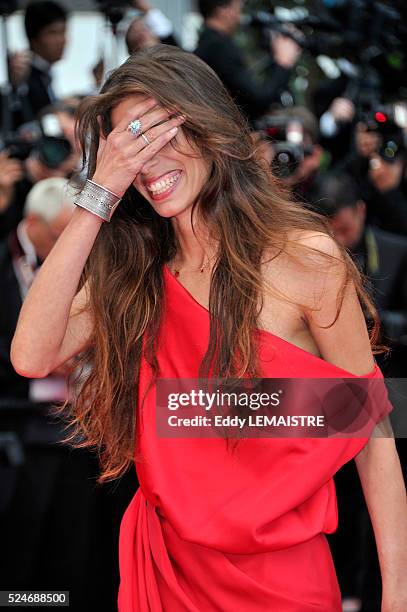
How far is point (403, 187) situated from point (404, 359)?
4.91ft

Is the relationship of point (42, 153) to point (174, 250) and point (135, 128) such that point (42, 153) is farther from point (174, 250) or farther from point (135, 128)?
point (135, 128)

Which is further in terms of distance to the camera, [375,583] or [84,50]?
[84,50]

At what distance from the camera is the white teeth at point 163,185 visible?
88.4 inches

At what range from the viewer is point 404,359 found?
14.3 ft

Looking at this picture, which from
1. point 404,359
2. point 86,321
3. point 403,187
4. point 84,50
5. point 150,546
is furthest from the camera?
point 84,50

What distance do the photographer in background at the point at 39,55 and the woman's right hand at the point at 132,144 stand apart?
3539 mm

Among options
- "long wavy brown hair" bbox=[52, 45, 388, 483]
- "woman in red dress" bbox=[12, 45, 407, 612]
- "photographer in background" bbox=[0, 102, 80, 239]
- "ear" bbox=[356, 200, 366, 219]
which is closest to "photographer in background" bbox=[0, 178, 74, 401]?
"photographer in background" bbox=[0, 102, 80, 239]

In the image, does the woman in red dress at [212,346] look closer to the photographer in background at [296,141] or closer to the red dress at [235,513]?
the red dress at [235,513]

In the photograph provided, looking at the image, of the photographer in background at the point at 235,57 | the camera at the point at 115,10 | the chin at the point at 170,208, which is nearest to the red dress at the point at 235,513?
the chin at the point at 170,208

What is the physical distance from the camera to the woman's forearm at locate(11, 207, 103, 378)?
2.20 metres

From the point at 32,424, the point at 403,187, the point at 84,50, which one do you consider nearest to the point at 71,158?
the point at 32,424

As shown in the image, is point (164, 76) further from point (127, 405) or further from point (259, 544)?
point (259, 544)

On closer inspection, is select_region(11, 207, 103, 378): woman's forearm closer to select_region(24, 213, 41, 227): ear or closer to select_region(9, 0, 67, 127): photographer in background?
select_region(24, 213, 41, 227): ear

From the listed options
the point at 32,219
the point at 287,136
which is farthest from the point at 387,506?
the point at 287,136
